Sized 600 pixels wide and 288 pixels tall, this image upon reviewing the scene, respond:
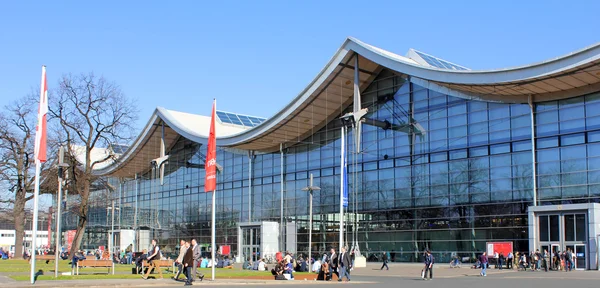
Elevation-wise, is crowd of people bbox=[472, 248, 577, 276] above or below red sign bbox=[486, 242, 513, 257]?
below

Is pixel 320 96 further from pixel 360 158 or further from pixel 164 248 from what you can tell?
pixel 164 248

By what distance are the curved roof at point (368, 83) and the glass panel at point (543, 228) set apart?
23.5 feet

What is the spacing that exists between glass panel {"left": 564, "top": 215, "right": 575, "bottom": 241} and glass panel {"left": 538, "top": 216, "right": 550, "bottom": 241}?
1102 mm

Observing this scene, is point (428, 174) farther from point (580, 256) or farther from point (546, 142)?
point (580, 256)

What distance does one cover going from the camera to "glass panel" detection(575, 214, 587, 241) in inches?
1451

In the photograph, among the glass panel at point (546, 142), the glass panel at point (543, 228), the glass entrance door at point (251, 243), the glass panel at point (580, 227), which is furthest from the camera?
the glass entrance door at point (251, 243)

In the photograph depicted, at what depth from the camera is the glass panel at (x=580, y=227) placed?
36844mm

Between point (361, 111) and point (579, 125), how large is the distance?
1401 cm

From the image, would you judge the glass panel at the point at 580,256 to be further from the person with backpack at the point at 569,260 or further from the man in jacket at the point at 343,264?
the man in jacket at the point at 343,264

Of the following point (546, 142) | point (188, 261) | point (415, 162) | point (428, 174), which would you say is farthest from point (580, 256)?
point (188, 261)

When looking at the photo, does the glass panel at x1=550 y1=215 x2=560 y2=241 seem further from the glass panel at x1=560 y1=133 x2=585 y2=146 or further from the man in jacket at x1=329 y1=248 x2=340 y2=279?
the man in jacket at x1=329 y1=248 x2=340 y2=279

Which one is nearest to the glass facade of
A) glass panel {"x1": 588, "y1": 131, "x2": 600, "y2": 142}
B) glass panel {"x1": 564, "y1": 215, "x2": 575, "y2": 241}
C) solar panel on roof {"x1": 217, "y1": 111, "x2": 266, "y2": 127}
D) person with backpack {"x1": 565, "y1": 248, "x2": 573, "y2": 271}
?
Answer: glass panel {"x1": 588, "y1": 131, "x2": 600, "y2": 142}

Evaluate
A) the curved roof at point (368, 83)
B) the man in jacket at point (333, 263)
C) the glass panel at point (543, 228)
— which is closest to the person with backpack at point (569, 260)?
the glass panel at point (543, 228)

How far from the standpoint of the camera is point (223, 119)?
67.7 meters
